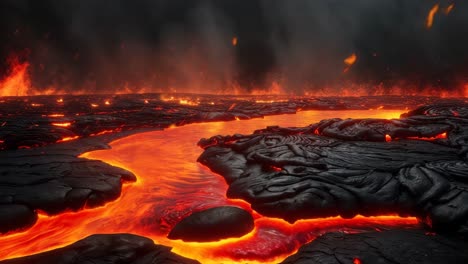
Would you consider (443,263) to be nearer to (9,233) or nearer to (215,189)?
(215,189)

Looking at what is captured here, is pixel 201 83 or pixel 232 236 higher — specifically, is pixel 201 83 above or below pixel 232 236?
above

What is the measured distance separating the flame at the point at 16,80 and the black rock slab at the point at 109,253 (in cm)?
2135

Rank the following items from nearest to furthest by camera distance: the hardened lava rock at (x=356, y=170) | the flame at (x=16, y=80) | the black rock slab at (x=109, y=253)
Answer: the black rock slab at (x=109, y=253), the hardened lava rock at (x=356, y=170), the flame at (x=16, y=80)

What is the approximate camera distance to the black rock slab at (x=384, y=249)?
71.3 inches

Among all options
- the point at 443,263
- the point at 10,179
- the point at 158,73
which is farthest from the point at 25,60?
the point at 443,263

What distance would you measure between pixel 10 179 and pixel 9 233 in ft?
3.80

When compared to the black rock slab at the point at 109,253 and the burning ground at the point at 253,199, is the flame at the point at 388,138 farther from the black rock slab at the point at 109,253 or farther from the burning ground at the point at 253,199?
the black rock slab at the point at 109,253

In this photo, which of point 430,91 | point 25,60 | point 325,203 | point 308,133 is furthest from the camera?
point 430,91

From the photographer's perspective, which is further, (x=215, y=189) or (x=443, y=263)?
(x=215, y=189)

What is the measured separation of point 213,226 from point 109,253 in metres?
0.78

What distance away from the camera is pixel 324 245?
2.03 m

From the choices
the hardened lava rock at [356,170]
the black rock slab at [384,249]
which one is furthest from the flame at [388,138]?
the black rock slab at [384,249]

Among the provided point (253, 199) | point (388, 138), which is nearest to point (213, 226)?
point (253, 199)

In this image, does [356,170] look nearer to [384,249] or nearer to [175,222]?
[384,249]
